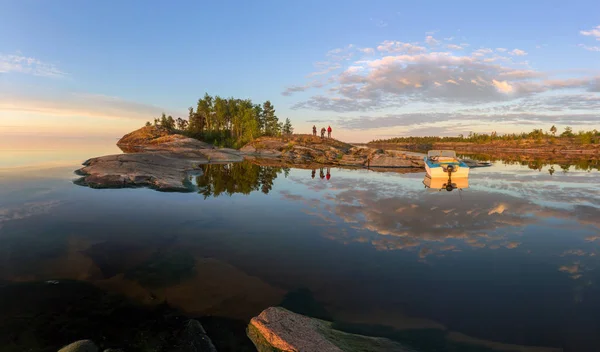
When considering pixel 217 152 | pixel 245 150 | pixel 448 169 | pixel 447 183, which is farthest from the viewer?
pixel 245 150

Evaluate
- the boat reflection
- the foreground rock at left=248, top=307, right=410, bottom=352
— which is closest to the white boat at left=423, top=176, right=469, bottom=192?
the boat reflection

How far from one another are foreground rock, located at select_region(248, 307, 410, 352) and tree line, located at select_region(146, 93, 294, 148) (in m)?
97.6

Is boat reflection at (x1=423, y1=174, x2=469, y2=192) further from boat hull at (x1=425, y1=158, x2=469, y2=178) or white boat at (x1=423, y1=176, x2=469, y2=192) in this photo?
boat hull at (x1=425, y1=158, x2=469, y2=178)

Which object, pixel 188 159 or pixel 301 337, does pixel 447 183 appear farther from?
pixel 188 159

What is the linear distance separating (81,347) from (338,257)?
8.47 metres

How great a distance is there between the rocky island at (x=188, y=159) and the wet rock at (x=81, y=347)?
19.0 metres

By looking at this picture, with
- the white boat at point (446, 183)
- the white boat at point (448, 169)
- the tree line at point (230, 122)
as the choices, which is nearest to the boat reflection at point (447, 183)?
the white boat at point (446, 183)

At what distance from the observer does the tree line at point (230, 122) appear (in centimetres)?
10681

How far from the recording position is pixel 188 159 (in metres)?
52.2

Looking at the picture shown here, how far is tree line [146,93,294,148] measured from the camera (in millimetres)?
106812

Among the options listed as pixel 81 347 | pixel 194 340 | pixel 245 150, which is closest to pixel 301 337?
pixel 194 340

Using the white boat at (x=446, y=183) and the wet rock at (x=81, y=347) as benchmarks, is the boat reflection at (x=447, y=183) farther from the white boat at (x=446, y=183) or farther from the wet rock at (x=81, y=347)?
the wet rock at (x=81, y=347)

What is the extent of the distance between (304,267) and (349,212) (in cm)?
905

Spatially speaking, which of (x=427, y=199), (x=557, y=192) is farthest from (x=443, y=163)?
(x=427, y=199)
